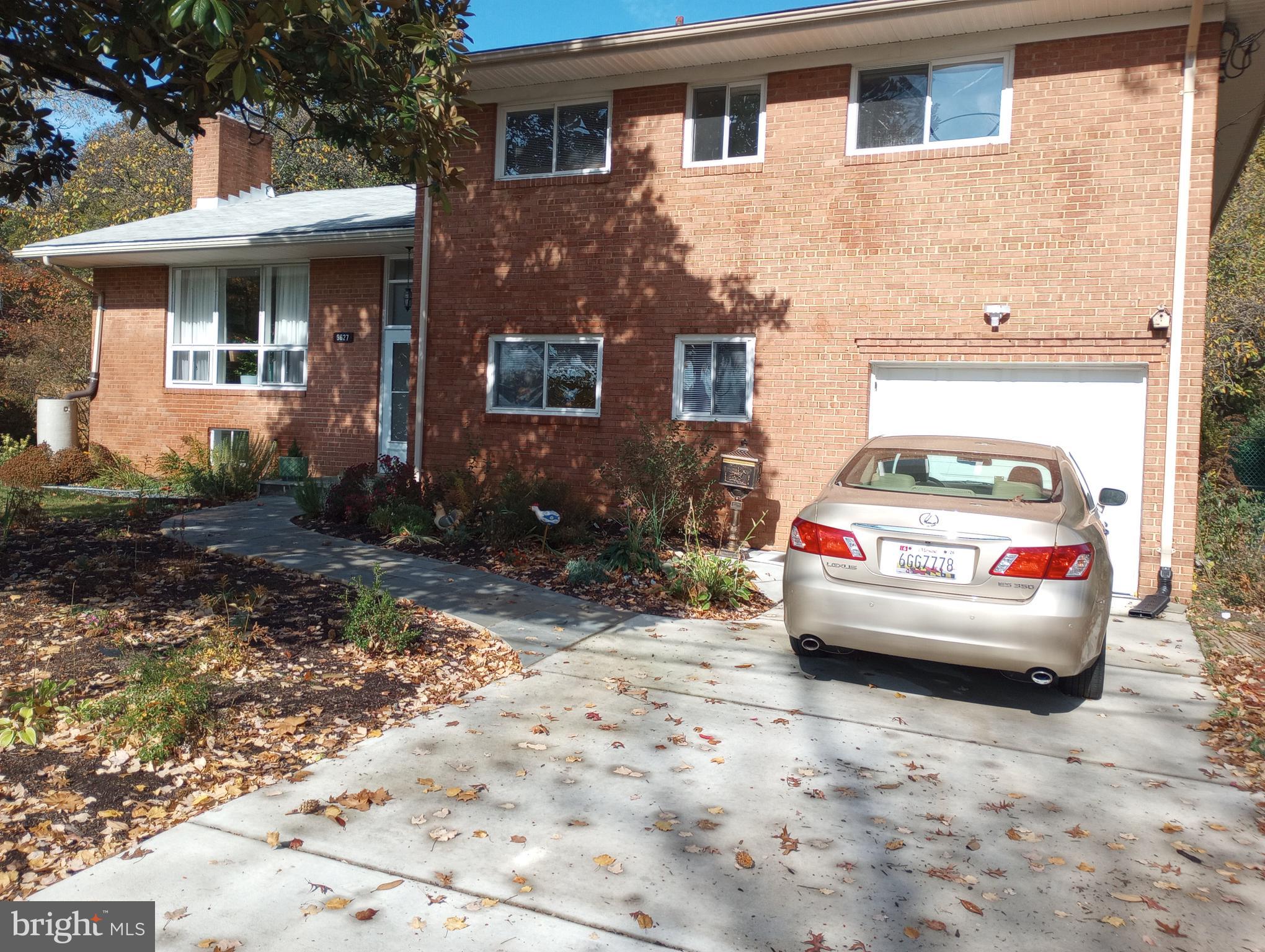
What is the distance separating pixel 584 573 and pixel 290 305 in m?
9.43

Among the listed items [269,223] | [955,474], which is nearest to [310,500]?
[269,223]

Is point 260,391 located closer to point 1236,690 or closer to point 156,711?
point 156,711

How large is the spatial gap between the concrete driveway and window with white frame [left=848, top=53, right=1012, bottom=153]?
6.38 metres

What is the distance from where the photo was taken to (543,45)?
1040 cm

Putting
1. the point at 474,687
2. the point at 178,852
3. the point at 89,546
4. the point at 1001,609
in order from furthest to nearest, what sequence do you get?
the point at 89,546, the point at 474,687, the point at 1001,609, the point at 178,852

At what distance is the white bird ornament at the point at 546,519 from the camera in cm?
953

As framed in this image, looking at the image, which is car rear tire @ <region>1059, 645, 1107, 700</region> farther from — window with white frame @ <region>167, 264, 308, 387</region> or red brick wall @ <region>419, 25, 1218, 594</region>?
window with white frame @ <region>167, 264, 308, 387</region>

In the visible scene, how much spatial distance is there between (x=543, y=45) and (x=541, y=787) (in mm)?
8912

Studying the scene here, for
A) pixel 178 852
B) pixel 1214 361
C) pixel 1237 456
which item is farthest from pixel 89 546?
pixel 1214 361

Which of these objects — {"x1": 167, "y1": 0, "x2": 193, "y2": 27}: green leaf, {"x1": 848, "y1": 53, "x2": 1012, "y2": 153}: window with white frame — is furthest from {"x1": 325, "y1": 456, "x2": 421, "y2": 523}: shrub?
{"x1": 167, "y1": 0, "x2": 193, "y2": 27}: green leaf

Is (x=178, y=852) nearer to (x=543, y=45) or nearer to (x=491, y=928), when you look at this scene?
(x=491, y=928)

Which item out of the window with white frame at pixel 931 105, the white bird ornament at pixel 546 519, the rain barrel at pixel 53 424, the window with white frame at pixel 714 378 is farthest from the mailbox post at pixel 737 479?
the rain barrel at pixel 53 424

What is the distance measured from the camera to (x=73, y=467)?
14.8 meters

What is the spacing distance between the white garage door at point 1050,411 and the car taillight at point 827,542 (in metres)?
4.12
